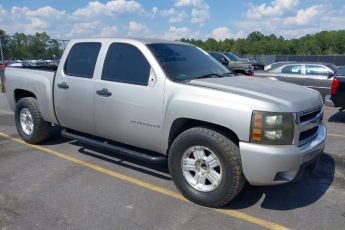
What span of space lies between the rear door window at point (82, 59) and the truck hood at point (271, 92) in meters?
1.70

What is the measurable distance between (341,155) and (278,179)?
9.26 ft

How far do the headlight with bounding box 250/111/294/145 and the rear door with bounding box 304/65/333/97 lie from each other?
8.92m

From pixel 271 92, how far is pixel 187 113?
3.11 feet

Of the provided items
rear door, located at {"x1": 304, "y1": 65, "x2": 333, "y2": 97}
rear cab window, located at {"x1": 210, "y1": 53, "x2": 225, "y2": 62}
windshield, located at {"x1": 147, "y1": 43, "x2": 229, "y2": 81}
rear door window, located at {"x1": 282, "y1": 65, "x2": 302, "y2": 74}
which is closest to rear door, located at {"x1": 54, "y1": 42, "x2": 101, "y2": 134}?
windshield, located at {"x1": 147, "y1": 43, "x2": 229, "y2": 81}

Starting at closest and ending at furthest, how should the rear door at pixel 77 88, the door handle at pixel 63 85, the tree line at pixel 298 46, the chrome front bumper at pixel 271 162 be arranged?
the chrome front bumper at pixel 271 162, the rear door at pixel 77 88, the door handle at pixel 63 85, the tree line at pixel 298 46

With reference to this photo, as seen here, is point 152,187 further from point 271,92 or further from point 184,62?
point 271,92

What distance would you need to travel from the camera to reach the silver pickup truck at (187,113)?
3699 mm

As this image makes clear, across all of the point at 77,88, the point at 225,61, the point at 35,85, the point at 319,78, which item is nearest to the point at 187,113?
the point at 77,88

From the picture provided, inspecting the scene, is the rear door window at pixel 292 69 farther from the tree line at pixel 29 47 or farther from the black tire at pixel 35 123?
the tree line at pixel 29 47

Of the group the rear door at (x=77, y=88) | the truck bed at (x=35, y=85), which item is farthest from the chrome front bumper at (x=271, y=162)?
the truck bed at (x=35, y=85)

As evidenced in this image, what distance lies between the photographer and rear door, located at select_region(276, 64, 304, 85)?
41.7 ft

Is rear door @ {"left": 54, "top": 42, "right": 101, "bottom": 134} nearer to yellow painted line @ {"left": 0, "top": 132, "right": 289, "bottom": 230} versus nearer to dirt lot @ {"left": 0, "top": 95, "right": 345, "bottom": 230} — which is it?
yellow painted line @ {"left": 0, "top": 132, "right": 289, "bottom": 230}

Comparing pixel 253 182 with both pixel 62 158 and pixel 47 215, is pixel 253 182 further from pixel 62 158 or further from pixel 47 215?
pixel 62 158

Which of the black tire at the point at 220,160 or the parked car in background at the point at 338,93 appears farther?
the parked car in background at the point at 338,93
